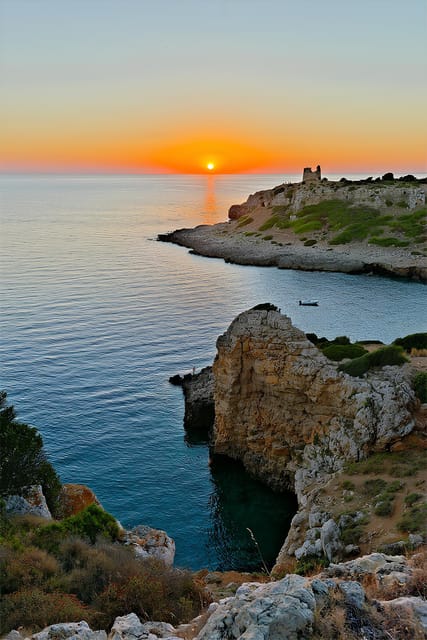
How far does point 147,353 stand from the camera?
2125 inches

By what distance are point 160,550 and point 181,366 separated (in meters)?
31.4

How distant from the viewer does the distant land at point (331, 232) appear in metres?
100

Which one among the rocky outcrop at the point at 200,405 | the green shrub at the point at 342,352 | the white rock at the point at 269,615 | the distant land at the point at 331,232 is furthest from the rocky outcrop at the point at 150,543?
the distant land at the point at 331,232

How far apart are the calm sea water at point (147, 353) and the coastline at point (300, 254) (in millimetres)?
4237

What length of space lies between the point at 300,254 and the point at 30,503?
304 feet

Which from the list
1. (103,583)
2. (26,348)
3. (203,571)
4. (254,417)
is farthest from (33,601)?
(26,348)

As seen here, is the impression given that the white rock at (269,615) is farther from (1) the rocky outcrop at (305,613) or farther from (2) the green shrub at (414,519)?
(2) the green shrub at (414,519)

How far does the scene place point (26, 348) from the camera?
52812mm

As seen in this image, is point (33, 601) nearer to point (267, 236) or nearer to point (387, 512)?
point (387, 512)

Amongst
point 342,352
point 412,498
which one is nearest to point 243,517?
point 342,352

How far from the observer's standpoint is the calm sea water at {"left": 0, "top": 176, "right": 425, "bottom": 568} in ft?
102

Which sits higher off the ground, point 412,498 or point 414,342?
point 414,342

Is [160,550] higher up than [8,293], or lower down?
lower down

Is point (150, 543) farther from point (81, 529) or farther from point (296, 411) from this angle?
point (296, 411)
